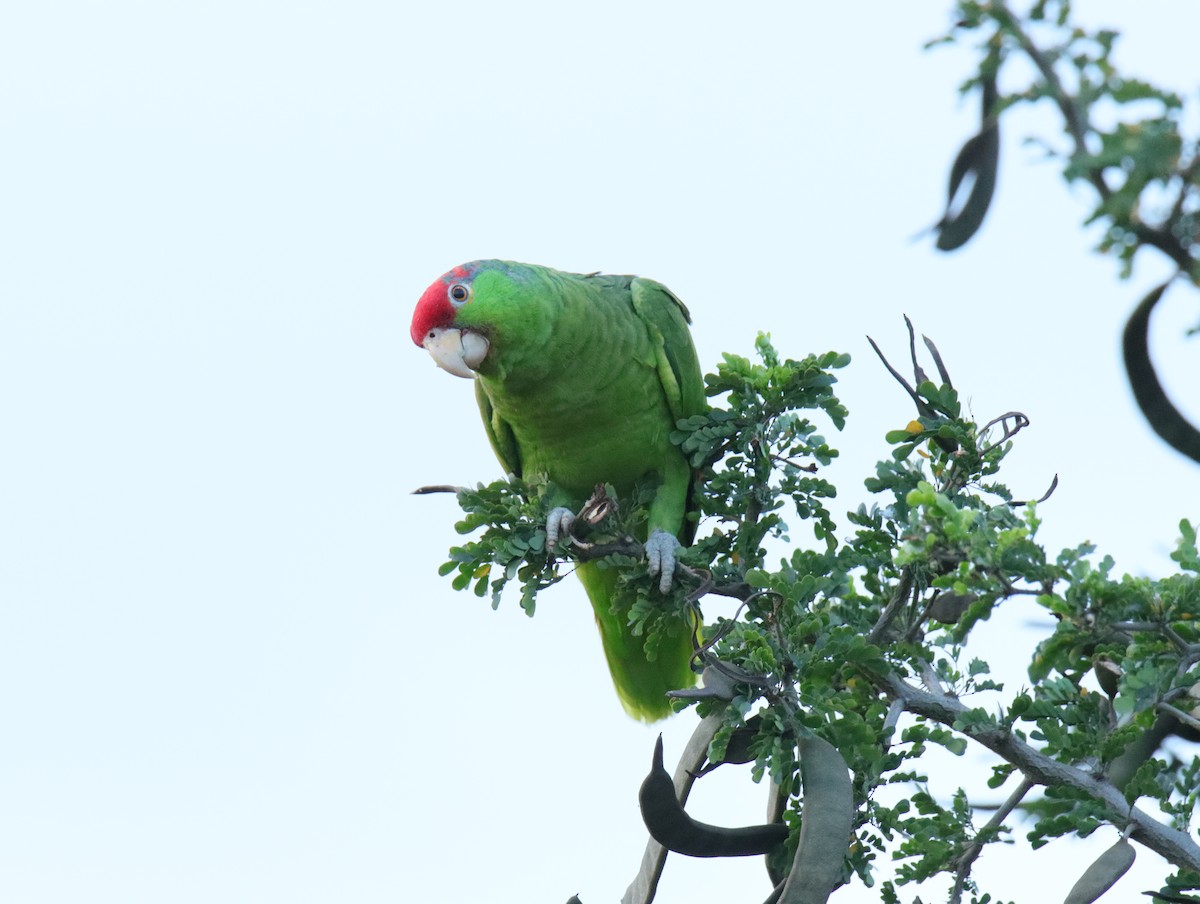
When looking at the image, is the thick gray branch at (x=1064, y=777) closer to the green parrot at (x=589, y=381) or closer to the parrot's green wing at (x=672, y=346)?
the green parrot at (x=589, y=381)

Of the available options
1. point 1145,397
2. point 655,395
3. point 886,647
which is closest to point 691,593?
point 886,647

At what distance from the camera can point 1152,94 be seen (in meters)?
1.79

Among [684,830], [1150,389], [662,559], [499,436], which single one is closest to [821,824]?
[684,830]

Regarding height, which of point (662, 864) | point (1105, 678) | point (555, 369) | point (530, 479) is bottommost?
point (662, 864)

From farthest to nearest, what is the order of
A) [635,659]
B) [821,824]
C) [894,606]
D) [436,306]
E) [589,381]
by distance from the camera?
1. [635,659]
2. [589,381]
3. [436,306]
4. [894,606]
5. [821,824]

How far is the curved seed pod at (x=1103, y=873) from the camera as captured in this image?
3119mm

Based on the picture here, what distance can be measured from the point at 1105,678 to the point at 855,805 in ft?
2.52

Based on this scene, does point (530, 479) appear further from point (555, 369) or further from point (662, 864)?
point (662, 864)

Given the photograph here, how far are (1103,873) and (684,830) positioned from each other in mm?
1029

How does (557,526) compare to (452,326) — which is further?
(452,326)

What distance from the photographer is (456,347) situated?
4625mm

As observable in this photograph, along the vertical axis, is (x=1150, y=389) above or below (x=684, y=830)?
above

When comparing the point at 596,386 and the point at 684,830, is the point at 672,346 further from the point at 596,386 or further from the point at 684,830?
the point at 684,830

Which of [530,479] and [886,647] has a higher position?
[530,479]
